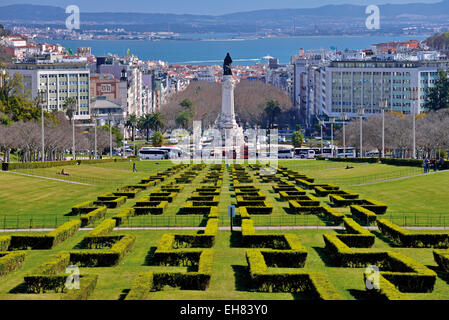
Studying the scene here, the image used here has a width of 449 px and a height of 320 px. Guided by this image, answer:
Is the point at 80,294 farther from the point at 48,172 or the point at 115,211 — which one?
the point at 48,172

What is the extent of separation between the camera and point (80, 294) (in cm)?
2448

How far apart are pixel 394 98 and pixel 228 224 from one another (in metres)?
146

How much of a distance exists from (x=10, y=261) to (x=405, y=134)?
8714 centimetres

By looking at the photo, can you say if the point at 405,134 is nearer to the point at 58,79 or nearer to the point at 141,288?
the point at 141,288

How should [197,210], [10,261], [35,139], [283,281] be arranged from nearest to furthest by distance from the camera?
[283,281] → [10,261] → [197,210] → [35,139]

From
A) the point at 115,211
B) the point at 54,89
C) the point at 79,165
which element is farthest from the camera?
the point at 54,89

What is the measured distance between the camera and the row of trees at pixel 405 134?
105 metres

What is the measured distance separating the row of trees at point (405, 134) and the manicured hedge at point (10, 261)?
83168 mm

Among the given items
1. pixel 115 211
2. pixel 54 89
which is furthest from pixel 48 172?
pixel 54 89

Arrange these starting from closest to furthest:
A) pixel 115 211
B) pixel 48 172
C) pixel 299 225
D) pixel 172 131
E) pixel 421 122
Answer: pixel 299 225
pixel 115 211
pixel 48 172
pixel 421 122
pixel 172 131

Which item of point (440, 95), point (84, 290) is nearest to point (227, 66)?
point (440, 95)

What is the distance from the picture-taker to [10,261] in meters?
30.1

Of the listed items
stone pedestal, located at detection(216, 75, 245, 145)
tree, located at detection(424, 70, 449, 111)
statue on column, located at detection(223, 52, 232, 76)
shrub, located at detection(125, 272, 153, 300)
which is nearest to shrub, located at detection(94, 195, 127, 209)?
shrub, located at detection(125, 272, 153, 300)

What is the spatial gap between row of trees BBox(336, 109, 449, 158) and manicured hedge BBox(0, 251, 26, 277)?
83.2m
